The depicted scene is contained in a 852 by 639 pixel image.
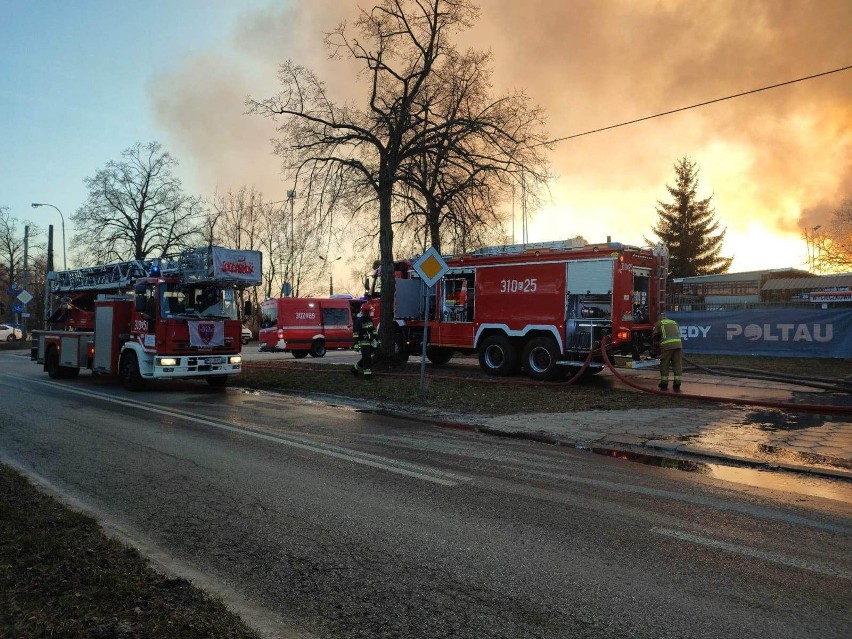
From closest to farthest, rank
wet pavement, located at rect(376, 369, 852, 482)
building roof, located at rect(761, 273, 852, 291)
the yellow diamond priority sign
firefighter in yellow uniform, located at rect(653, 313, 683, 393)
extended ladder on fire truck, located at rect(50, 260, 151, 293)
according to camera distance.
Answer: wet pavement, located at rect(376, 369, 852, 482) → the yellow diamond priority sign → firefighter in yellow uniform, located at rect(653, 313, 683, 393) → extended ladder on fire truck, located at rect(50, 260, 151, 293) → building roof, located at rect(761, 273, 852, 291)

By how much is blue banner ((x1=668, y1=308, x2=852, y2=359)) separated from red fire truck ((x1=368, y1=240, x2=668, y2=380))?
25.3 feet

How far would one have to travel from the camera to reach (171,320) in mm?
13234

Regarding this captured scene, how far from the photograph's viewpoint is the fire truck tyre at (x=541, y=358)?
1455 centimetres

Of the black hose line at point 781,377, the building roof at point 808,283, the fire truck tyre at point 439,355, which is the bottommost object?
the black hose line at point 781,377

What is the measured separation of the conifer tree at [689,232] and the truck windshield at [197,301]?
1596 inches

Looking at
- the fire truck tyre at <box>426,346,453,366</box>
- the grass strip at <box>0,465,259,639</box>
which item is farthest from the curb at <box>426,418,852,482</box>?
the fire truck tyre at <box>426,346,453,366</box>

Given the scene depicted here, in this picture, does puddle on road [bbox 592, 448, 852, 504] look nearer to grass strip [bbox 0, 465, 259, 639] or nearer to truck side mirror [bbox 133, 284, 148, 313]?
grass strip [bbox 0, 465, 259, 639]

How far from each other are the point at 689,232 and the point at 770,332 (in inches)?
1157

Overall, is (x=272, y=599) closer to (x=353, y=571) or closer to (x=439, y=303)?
(x=353, y=571)

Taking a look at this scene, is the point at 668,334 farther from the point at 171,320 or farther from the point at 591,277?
the point at 171,320

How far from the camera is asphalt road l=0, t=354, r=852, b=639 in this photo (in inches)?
131

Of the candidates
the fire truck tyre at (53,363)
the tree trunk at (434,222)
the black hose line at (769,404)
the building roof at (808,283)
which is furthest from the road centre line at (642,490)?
the building roof at (808,283)

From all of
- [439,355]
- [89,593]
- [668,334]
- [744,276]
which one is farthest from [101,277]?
[744,276]

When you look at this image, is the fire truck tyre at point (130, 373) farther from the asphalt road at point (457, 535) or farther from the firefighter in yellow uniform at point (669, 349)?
the firefighter in yellow uniform at point (669, 349)
